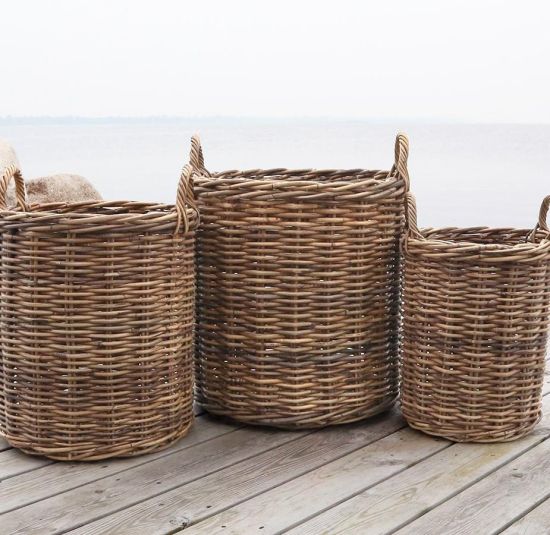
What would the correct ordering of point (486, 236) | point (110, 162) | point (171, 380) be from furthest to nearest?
point (110, 162)
point (486, 236)
point (171, 380)

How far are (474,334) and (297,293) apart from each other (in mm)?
432

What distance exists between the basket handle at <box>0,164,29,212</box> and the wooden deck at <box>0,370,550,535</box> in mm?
590

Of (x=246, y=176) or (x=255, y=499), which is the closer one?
(x=255, y=499)

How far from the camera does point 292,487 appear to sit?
1835 millimetres

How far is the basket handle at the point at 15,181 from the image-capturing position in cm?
202

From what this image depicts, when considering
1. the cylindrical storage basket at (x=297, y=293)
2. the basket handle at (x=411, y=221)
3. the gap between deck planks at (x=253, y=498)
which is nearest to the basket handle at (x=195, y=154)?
the cylindrical storage basket at (x=297, y=293)

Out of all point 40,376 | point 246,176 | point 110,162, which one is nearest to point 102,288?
point 40,376

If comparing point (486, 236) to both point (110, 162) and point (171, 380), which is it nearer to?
point (171, 380)

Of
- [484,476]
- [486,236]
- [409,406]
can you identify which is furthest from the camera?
[486,236]

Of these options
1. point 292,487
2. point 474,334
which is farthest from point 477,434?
point 292,487

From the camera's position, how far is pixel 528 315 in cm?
206

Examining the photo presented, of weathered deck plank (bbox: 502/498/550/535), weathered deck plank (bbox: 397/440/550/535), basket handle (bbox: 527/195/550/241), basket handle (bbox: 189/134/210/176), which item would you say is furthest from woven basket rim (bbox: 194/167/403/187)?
weathered deck plank (bbox: 502/498/550/535)

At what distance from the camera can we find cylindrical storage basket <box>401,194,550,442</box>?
202 cm

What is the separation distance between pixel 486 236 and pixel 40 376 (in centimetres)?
123
